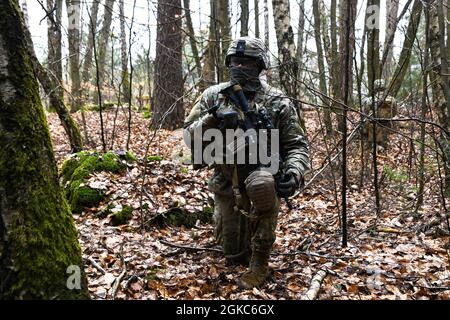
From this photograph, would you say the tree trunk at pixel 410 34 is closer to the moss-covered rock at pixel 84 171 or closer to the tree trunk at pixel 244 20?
→ the tree trunk at pixel 244 20

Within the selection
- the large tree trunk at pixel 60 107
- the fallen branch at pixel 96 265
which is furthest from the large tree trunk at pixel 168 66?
the fallen branch at pixel 96 265

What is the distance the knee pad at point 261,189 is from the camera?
336 cm

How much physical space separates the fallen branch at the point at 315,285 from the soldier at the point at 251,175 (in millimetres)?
436

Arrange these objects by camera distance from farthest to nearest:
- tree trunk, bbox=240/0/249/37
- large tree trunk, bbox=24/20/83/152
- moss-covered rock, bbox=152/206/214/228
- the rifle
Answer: tree trunk, bbox=240/0/249/37 < large tree trunk, bbox=24/20/83/152 < moss-covered rock, bbox=152/206/214/228 < the rifle

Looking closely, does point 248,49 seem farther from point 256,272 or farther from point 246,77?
point 256,272

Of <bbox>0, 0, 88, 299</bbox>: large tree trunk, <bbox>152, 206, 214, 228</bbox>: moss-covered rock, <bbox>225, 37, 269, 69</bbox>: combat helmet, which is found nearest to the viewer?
<bbox>0, 0, 88, 299</bbox>: large tree trunk

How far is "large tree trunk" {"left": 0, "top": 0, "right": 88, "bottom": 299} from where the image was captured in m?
2.22

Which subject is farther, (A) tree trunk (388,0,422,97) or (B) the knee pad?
(A) tree trunk (388,0,422,97)

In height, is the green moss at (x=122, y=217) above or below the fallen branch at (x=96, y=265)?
above

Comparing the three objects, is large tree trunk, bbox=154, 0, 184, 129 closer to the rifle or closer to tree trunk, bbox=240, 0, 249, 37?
tree trunk, bbox=240, 0, 249, 37

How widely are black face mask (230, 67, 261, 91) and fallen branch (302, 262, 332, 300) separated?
181 centimetres

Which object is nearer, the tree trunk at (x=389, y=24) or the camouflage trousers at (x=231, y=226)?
the camouflage trousers at (x=231, y=226)

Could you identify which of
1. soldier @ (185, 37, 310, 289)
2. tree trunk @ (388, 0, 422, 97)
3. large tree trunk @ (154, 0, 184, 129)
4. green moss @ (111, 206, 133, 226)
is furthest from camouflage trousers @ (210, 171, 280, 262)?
large tree trunk @ (154, 0, 184, 129)
